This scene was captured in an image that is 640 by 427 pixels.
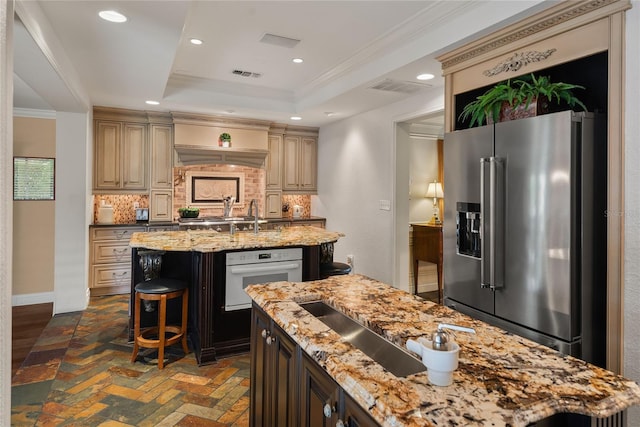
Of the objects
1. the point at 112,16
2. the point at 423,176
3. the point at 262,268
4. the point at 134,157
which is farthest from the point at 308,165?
the point at 112,16

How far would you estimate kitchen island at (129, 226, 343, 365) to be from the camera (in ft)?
10.5

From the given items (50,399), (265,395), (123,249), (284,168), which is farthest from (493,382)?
(284,168)

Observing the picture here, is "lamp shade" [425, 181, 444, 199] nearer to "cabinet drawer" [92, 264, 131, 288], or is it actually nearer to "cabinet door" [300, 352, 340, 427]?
"cabinet drawer" [92, 264, 131, 288]

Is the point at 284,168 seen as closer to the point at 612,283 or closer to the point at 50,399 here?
the point at 50,399

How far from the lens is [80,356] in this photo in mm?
3303

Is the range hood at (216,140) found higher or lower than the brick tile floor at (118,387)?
higher

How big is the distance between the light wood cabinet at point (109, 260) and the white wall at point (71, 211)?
495 mm

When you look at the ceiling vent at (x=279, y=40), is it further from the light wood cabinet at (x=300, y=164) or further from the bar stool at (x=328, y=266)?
the light wood cabinet at (x=300, y=164)

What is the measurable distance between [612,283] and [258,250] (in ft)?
8.18

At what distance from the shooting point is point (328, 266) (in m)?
3.88

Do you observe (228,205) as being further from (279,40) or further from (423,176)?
(279,40)

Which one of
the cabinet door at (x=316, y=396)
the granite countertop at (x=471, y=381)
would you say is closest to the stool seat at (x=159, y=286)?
the granite countertop at (x=471, y=381)

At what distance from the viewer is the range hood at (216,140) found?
18.5 ft

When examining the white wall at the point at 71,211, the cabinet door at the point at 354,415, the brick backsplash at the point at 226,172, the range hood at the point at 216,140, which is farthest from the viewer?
the brick backsplash at the point at 226,172
